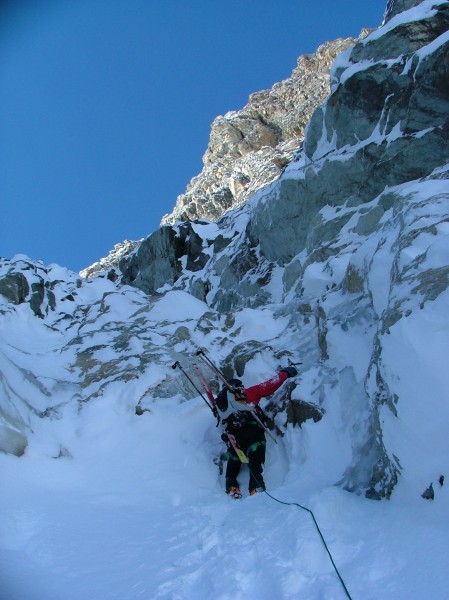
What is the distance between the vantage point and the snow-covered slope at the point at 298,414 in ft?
14.0

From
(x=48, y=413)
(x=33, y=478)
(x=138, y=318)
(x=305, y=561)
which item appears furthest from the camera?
(x=138, y=318)

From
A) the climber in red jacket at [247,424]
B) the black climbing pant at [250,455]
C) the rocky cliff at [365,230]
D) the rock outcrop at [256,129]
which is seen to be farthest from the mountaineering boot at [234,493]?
the rock outcrop at [256,129]

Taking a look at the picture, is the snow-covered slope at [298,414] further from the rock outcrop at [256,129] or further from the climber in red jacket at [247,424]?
the rock outcrop at [256,129]

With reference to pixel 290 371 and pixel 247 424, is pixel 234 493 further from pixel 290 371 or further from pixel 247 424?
pixel 290 371

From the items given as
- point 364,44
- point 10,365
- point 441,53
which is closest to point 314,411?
point 10,365

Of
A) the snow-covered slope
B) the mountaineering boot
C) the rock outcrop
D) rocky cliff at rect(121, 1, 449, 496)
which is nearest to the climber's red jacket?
the snow-covered slope

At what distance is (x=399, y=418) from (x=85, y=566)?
137 inches

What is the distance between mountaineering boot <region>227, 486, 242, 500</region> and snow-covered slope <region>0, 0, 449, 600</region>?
9 cm

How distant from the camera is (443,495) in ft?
14.2

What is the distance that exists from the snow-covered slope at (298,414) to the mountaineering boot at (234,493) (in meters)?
0.09

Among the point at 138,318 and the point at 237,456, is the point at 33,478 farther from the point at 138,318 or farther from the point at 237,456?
the point at 138,318

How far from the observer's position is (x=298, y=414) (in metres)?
7.80

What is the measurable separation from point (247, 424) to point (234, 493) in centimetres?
137

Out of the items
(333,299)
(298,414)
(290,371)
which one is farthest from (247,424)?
(333,299)
